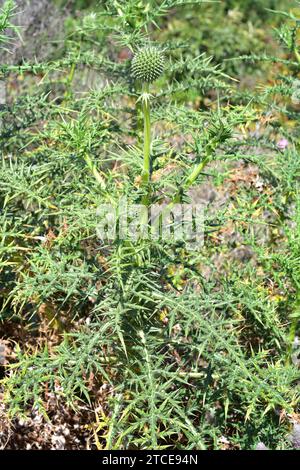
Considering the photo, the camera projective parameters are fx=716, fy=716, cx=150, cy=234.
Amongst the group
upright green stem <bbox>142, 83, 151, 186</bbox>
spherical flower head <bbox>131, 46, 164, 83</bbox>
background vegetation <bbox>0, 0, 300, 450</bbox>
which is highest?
spherical flower head <bbox>131, 46, 164, 83</bbox>

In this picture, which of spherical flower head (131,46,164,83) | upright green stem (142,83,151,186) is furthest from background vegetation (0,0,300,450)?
spherical flower head (131,46,164,83)

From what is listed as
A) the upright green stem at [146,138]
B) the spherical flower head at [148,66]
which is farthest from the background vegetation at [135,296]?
the spherical flower head at [148,66]

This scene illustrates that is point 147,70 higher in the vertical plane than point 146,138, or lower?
higher

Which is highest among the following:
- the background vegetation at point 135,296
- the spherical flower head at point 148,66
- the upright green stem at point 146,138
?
the spherical flower head at point 148,66

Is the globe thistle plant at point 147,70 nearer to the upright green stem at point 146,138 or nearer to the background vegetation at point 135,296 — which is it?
the upright green stem at point 146,138

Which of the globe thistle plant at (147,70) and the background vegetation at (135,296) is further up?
the globe thistle plant at (147,70)

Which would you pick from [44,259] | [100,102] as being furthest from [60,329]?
[100,102]

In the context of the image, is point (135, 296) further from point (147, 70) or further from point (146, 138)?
point (147, 70)

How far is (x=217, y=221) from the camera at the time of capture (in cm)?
281

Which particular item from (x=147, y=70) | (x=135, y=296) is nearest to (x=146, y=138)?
(x=147, y=70)

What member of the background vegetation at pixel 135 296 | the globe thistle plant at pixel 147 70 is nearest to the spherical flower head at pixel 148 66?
the globe thistle plant at pixel 147 70

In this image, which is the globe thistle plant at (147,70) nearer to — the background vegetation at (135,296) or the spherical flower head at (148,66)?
the spherical flower head at (148,66)

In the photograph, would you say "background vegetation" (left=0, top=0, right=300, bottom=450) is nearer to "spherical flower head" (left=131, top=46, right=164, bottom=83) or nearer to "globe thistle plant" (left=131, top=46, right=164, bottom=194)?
"globe thistle plant" (left=131, top=46, right=164, bottom=194)
